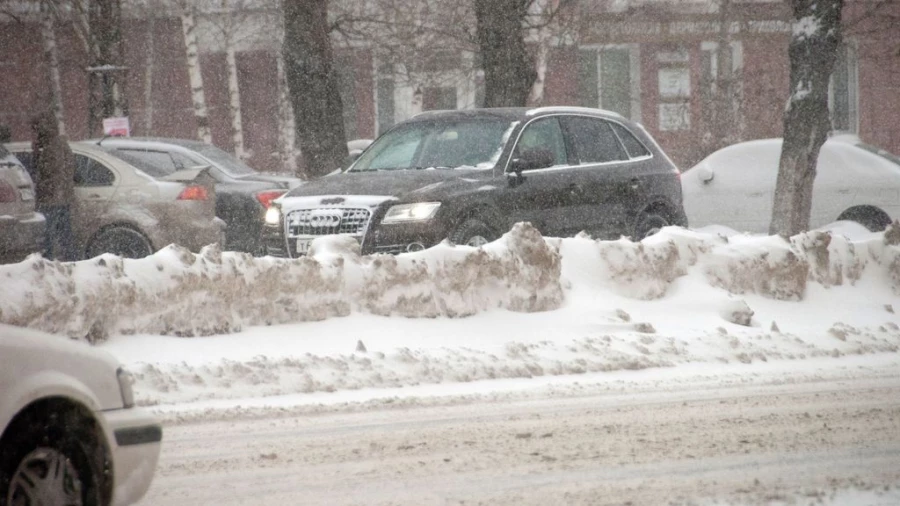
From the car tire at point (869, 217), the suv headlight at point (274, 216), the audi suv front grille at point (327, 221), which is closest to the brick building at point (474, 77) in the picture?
the car tire at point (869, 217)

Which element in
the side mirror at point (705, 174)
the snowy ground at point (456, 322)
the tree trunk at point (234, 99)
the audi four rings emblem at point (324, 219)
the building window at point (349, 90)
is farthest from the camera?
the building window at point (349, 90)

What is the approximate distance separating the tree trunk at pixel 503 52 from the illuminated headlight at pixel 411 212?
6924 mm

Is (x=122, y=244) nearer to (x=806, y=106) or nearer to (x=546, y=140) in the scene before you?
(x=546, y=140)

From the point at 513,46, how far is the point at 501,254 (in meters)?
8.00

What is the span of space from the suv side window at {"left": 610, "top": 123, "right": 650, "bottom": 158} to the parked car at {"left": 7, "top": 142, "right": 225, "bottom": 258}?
4.15 metres

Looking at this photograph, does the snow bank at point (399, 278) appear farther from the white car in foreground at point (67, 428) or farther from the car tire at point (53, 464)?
the car tire at point (53, 464)

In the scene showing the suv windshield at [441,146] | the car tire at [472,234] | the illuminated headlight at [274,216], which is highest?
the suv windshield at [441,146]

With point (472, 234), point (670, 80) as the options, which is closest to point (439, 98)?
point (670, 80)

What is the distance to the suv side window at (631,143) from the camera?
45.7 feet

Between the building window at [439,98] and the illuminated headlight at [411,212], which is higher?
the illuminated headlight at [411,212]

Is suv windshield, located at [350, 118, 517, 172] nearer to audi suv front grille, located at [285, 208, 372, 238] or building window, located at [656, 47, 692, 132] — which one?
audi suv front grille, located at [285, 208, 372, 238]

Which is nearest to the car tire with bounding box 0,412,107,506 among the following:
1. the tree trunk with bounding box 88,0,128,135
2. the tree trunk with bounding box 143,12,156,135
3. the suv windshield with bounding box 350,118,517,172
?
the suv windshield with bounding box 350,118,517,172

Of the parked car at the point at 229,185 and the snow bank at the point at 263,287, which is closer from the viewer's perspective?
the snow bank at the point at 263,287

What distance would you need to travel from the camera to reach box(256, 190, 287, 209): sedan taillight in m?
15.1
